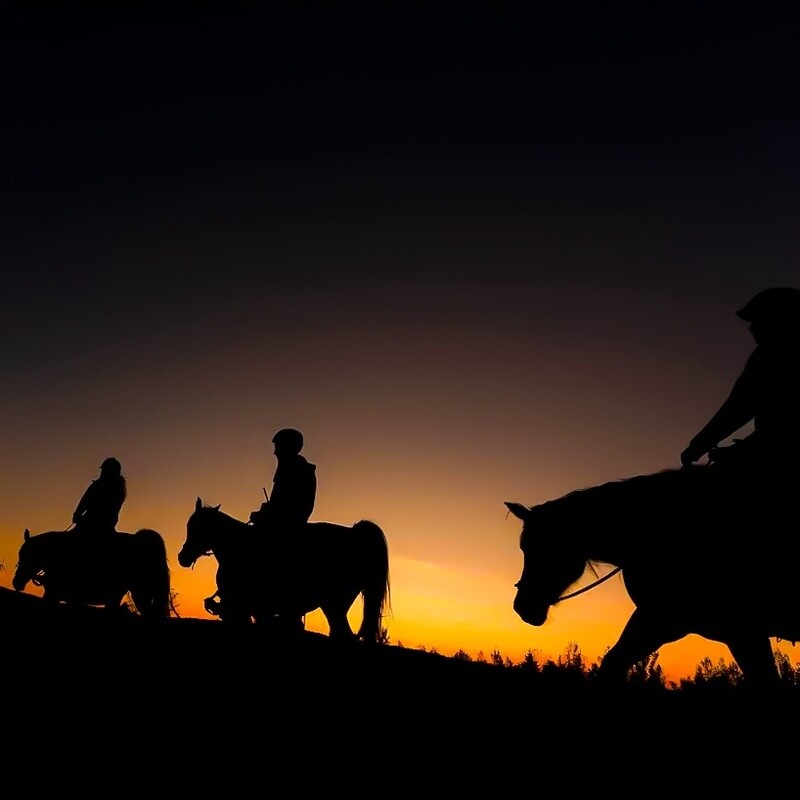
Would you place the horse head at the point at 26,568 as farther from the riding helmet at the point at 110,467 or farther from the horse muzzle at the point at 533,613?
the horse muzzle at the point at 533,613

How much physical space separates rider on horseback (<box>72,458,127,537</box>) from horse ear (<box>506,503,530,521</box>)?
806cm

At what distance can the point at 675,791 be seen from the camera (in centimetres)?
433

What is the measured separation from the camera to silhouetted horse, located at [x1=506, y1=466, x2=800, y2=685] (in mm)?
6879

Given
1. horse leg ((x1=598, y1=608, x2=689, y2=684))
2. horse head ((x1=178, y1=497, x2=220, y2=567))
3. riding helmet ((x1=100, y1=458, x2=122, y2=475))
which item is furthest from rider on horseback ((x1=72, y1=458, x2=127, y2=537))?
horse leg ((x1=598, y1=608, x2=689, y2=684))

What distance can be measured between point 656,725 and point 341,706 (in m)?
1.94

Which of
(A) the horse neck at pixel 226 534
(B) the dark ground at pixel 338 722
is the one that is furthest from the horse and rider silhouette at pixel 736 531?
(A) the horse neck at pixel 226 534

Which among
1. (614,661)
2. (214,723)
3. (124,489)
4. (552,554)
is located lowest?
(214,723)

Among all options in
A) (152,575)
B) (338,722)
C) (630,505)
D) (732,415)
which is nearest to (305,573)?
(152,575)

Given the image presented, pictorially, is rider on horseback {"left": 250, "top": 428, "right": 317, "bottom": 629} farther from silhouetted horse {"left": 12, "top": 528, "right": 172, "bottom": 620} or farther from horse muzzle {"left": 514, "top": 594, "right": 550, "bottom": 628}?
horse muzzle {"left": 514, "top": 594, "right": 550, "bottom": 628}

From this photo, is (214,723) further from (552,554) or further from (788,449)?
(788,449)

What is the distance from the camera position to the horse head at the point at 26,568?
15180 mm

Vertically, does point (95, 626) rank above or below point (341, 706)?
above

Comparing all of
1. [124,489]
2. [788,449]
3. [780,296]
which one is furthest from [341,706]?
[124,489]

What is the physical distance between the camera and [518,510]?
8.28 meters
